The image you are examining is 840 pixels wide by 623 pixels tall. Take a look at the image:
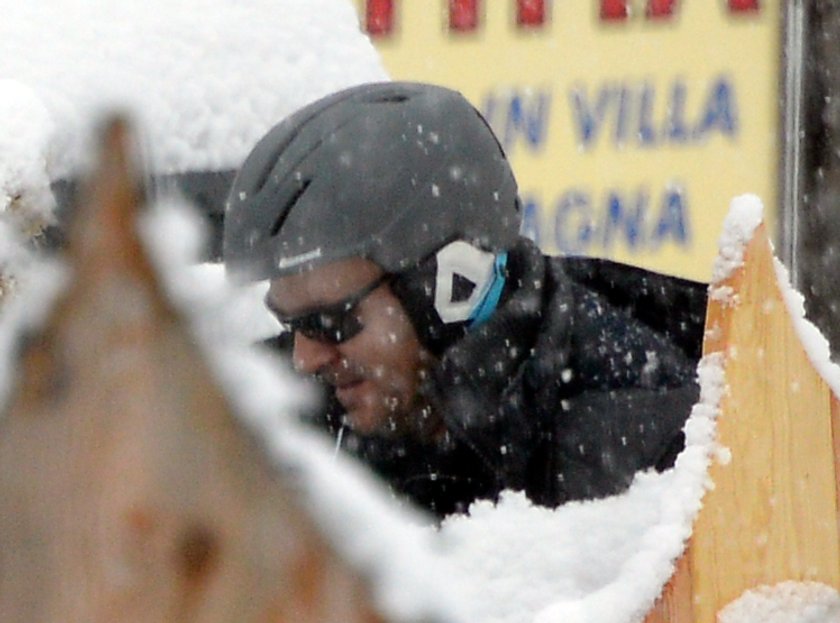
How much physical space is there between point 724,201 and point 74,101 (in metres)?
2.72

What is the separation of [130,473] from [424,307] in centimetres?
201

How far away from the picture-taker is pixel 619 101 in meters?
4.81

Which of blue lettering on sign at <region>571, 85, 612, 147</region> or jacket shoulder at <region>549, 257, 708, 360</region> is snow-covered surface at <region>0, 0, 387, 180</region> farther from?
blue lettering on sign at <region>571, 85, 612, 147</region>

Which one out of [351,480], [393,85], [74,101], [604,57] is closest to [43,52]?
[74,101]

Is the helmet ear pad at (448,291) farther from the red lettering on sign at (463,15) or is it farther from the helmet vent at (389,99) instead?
the red lettering on sign at (463,15)

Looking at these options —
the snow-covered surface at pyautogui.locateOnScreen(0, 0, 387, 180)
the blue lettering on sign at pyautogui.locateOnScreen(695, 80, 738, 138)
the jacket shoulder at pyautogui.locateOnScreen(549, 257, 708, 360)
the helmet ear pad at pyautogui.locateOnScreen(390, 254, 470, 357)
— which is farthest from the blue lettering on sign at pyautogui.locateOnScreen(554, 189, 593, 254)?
the helmet ear pad at pyautogui.locateOnScreen(390, 254, 470, 357)

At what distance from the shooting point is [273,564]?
0.57 metres

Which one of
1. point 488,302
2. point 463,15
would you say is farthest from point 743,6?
point 488,302

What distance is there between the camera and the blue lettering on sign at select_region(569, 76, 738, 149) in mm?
4672

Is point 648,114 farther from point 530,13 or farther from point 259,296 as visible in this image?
point 259,296

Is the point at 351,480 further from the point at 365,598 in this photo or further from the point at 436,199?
the point at 436,199

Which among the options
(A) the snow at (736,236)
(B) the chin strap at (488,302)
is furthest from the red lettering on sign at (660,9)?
(A) the snow at (736,236)

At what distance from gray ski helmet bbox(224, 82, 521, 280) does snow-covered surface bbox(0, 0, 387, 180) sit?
14 cm

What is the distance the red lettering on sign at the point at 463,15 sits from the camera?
498 cm
